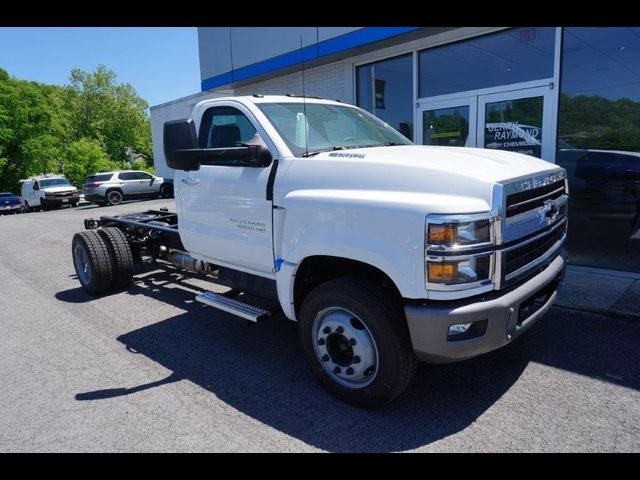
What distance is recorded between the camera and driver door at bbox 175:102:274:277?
12.1 feet

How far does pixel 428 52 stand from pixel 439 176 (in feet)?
22.4

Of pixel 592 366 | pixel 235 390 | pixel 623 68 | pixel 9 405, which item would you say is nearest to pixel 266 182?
pixel 235 390

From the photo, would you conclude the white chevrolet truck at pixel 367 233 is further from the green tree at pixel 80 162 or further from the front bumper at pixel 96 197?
the green tree at pixel 80 162

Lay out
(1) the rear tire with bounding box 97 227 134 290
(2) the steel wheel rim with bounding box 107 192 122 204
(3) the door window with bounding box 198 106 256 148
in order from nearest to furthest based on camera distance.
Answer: (3) the door window with bounding box 198 106 256 148, (1) the rear tire with bounding box 97 227 134 290, (2) the steel wheel rim with bounding box 107 192 122 204

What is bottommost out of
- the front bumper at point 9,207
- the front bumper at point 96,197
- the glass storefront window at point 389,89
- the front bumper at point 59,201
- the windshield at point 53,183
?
the front bumper at point 9,207

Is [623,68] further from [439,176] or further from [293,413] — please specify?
[293,413]

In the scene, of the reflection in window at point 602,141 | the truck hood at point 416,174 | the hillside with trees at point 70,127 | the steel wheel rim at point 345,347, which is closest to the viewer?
the truck hood at point 416,174

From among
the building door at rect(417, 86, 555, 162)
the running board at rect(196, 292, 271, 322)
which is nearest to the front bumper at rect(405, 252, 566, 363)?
the running board at rect(196, 292, 271, 322)

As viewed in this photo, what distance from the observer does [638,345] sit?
13.1 feet

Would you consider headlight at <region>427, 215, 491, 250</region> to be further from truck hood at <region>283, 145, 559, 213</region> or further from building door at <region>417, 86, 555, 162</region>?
building door at <region>417, 86, 555, 162</region>

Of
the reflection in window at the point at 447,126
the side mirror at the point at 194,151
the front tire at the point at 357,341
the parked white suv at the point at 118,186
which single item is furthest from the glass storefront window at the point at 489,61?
the parked white suv at the point at 118,186

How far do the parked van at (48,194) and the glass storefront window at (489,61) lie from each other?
23.7 meters

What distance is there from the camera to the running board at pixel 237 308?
3.67 meters

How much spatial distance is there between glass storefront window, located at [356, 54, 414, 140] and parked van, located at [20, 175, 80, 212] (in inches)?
864
